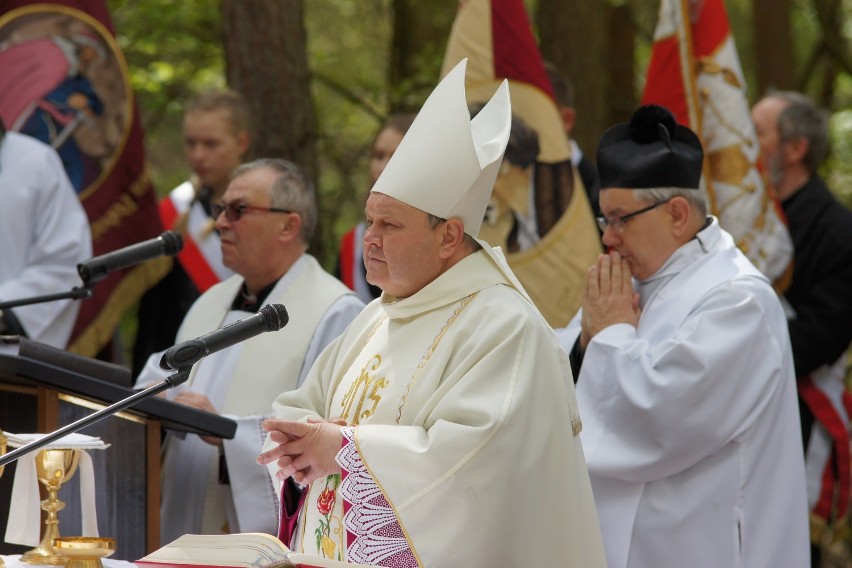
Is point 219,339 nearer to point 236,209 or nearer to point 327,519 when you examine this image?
point 327,519

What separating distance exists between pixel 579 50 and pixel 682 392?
18.9ft

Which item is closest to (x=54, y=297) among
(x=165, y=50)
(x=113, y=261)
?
(x=113, y=261)

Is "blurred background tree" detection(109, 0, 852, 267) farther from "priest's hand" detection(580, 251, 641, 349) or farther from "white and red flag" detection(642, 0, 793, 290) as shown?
"priest's hand" detection(580, 251, 641, 349)

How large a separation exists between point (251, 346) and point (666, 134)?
189 centimetres

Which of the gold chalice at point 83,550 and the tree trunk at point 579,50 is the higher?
the tree trunk at point 579,50

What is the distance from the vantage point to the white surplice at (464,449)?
3.60 m

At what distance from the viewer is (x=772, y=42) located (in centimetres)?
1198

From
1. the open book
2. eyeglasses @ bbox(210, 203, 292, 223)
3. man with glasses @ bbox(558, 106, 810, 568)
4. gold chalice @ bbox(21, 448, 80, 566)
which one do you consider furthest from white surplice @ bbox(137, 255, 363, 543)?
the open book

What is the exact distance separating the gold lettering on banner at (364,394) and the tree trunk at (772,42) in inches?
341

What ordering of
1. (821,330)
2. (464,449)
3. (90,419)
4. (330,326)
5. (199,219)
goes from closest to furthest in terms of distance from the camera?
1. (90,419)
2. (464,449)
3. (330,326)
4. (821,330)
5. (199,219)

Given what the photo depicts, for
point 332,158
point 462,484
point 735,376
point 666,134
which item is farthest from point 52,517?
point 332,158

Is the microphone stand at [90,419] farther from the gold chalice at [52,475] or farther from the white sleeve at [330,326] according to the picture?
the white sleeve at [330,326]

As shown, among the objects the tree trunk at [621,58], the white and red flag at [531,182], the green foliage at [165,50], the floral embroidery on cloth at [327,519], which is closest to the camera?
the floral embroidery on cloth at [327,519]

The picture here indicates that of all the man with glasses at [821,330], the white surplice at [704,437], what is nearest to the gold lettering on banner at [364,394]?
the white surplice at [704,437]
